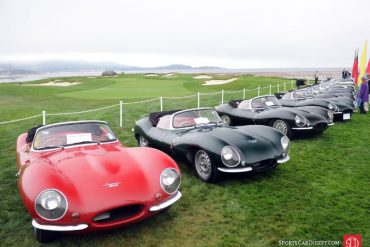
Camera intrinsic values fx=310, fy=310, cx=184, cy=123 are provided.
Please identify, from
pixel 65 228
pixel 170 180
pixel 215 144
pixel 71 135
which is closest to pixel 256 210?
pixel 215 144

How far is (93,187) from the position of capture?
377cm

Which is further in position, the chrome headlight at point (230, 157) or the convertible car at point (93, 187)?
the chrome headlight at point (230, 157)

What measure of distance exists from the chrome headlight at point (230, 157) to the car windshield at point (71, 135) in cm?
199

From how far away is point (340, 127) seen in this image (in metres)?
11.0

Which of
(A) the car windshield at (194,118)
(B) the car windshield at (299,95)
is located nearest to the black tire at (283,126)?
(A) the car windshield at (194,118)

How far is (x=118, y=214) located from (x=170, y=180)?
2.79ft

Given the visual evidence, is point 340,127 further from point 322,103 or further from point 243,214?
point 243,214

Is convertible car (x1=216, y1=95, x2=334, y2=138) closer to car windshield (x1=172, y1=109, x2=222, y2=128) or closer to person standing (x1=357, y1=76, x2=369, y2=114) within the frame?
car windshield (x1=172, y1=109, x2=222, y2=128)

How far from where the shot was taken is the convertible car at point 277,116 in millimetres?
8680

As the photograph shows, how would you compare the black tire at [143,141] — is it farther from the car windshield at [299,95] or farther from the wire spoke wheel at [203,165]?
the car windshield at [299,95]

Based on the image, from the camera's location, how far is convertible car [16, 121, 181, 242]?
3.53 m

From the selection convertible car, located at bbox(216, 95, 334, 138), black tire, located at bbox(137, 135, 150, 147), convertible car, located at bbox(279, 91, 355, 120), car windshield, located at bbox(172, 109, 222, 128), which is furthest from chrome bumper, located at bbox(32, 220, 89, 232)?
convertible car, located at bbox(279, 91, 355, 120)

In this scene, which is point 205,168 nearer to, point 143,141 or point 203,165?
point 203,165

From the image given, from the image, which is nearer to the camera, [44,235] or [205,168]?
[44,235]
